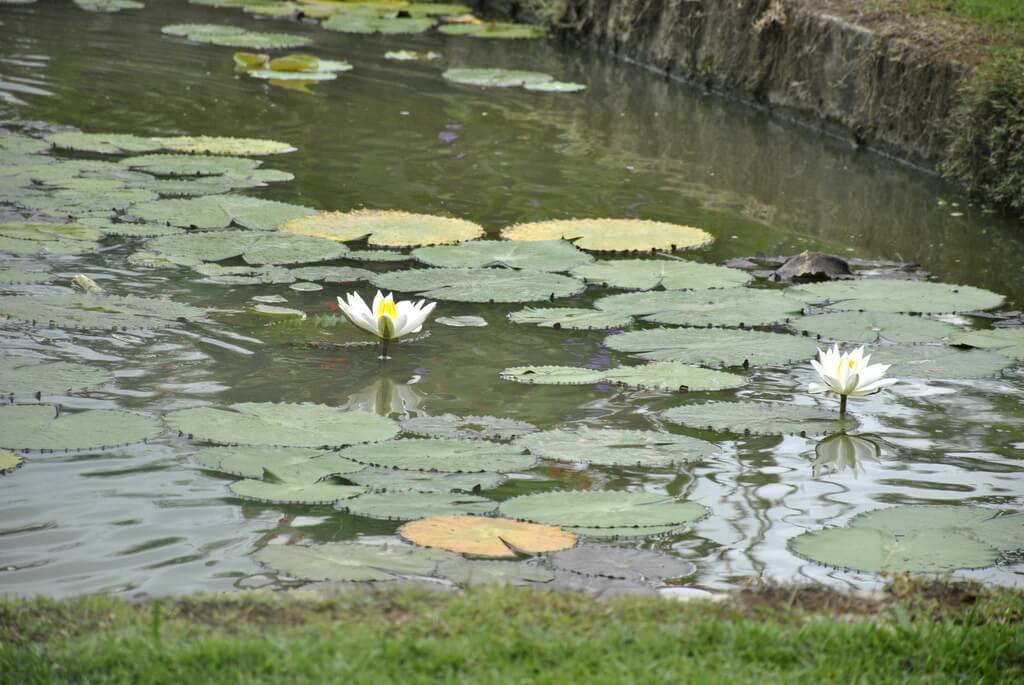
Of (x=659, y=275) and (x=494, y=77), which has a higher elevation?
(x=494, y=77)

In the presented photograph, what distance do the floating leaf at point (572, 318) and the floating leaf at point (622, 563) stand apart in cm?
208

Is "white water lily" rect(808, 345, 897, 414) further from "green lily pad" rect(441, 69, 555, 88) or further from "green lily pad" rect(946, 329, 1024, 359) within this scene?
"green lily pad" rect(441, 69, 555, 88)

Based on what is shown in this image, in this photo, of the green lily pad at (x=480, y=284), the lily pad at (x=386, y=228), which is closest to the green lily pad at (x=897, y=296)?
the green lily pad at (x=480, y=284)

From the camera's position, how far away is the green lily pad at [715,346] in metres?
5.27

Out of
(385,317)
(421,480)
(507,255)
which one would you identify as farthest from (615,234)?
(421,480)

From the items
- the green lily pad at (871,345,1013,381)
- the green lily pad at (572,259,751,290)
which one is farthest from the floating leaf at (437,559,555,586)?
the green lily pad at (572,259,751,290)

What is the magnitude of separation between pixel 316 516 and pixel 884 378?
2.25 meters

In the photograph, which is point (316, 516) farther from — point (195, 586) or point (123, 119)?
point (123, 119)

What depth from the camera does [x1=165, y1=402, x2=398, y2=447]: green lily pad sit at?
427 cm

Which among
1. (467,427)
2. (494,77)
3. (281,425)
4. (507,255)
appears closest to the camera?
(281,425)

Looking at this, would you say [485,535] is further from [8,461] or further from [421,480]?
[8,461]

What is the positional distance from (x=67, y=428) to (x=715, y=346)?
2413 millimetres

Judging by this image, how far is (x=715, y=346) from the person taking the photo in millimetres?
5398

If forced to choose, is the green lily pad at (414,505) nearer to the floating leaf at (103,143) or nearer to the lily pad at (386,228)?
the lily pad at (386,228)
